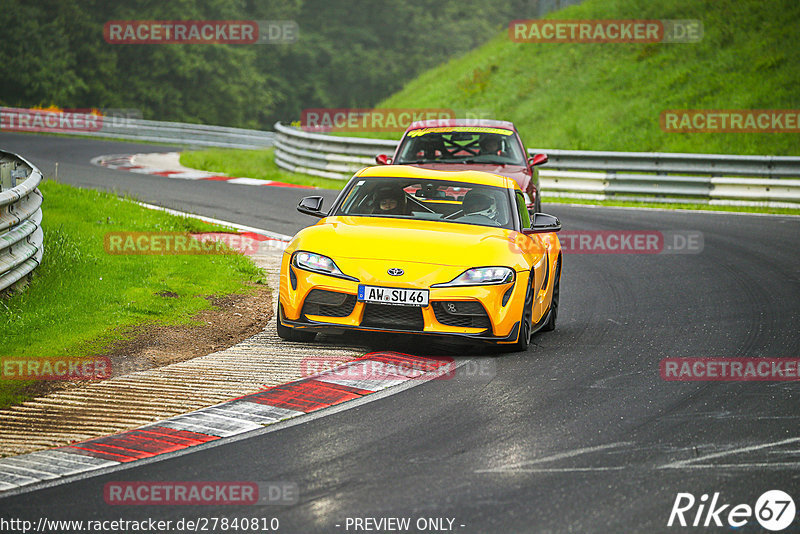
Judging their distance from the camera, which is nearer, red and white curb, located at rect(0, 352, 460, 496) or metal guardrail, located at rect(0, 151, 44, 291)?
red and white curb, located at rect(0, 352, 460, 496)

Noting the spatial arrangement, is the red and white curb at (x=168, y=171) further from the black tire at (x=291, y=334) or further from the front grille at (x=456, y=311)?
the front grille at (x=456, y=311)

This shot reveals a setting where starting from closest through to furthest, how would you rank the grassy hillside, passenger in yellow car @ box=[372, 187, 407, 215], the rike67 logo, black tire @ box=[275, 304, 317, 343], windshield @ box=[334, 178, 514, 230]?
the rike67 logo < black tire @ box=[275, 304, 317, 343] < windshield @ box=[334, 178, 514, 230] < passenger in yellow car @ box=[372, 187, 407, 215] < the grassy hillside

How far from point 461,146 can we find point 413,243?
22.9ft

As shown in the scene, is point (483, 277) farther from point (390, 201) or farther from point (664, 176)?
point (664, 176)

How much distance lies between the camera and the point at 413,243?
8523 millimetres

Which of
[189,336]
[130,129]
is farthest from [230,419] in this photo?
[130,129]

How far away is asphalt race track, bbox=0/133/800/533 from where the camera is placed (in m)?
5.05

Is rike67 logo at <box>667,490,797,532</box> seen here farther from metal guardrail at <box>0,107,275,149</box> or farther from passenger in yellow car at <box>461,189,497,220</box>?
metal guardrail at <box>0,107,275,149</box>

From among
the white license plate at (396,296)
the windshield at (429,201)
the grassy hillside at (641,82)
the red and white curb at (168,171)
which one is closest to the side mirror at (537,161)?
the windshield at (429,201)

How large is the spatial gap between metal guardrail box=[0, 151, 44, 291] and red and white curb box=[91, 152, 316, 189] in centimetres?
1143

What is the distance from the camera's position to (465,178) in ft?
32.2

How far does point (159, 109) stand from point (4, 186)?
46783 millimetres

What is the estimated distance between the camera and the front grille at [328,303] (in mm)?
8227

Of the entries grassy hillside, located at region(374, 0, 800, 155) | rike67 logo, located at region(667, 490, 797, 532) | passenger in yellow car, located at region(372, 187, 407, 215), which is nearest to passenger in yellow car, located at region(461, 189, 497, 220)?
passenger in yellow car, located at region(372, 187, 407, 215)
